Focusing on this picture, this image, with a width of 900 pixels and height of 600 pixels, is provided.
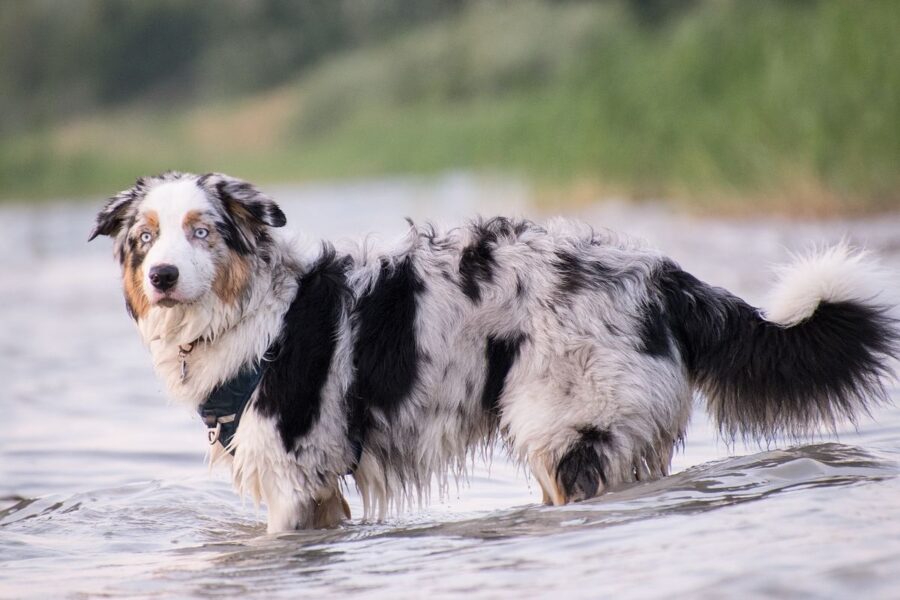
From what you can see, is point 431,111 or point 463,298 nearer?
point 463,298

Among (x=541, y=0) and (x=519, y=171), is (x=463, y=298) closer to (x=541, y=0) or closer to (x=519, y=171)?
(x=519, y=171)

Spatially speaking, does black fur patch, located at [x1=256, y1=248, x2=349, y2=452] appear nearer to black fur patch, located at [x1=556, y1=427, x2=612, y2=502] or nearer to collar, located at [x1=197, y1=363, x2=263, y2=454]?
collar, located at [x1=197, y1=363, x2=263, y2=454]

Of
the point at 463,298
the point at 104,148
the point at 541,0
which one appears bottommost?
the point at 463,298

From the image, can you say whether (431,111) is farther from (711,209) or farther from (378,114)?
(711,209)

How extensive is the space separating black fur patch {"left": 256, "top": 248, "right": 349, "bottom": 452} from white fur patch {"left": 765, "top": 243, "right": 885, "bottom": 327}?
188cm

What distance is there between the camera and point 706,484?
5.16m

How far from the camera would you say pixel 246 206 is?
5402 mm

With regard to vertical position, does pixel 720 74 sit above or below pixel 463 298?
above

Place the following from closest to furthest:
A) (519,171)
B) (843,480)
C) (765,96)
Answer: (843,480)
(765,96)
(519,171)

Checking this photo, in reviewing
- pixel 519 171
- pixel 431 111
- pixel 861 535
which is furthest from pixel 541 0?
pixel 861 535

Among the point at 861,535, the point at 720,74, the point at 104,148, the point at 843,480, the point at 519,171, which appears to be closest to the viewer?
the point at 861,535

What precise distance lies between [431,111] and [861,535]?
33.5m

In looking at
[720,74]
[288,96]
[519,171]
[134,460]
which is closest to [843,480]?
[134,460]

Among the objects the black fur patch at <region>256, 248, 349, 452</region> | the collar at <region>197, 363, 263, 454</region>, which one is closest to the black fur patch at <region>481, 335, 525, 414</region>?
the black fur patch at <region>256, 248, 349, 452</region>
